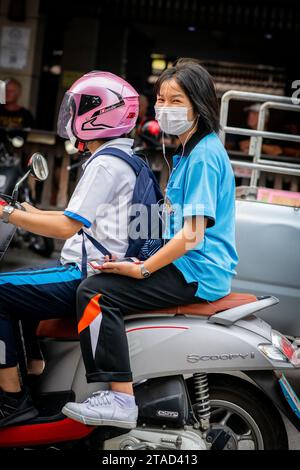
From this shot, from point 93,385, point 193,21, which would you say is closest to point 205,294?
point 93,385

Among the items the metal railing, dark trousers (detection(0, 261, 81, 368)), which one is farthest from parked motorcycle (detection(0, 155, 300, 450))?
the metal railing

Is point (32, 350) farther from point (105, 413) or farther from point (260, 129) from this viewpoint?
point (260, 129)

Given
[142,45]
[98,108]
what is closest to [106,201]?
[98,108]

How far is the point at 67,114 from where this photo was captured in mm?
3799

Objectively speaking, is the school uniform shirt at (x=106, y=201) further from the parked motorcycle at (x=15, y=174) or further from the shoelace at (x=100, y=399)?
the parked motorcycle at (x=15, y=174)

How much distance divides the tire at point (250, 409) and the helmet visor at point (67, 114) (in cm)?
132

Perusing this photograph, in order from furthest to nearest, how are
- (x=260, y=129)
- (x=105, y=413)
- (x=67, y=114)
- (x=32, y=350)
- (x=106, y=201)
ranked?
(x=260, y=129)
(x=32, y=350)
(x=67, y=114)
(x=106, y=201)
(x=105, y=413)

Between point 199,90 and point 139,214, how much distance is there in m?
0.62

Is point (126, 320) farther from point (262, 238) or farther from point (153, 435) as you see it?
point (262, 238)

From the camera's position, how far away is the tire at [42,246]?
9.80m

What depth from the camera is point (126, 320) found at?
3.78m

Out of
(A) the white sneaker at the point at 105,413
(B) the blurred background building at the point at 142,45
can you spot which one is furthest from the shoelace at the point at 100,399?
(B) the blurred background building at the point at 142,45

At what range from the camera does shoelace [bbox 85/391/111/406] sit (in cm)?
354

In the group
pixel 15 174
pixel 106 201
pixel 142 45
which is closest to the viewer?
pixel 106 201
